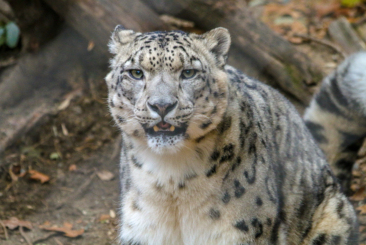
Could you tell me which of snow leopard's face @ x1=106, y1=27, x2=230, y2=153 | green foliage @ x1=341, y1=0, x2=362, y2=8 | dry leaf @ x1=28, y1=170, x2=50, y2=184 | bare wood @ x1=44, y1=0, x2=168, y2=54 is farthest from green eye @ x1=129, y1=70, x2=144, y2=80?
green foliage @ x1=341, y1=0, x2=362, y2=8

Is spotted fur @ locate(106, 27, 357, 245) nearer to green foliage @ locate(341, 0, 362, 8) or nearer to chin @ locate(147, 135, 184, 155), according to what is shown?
chin @ locate(147, 135, 184, 155)

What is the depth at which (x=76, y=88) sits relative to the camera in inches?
226

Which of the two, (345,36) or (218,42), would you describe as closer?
(218,42)

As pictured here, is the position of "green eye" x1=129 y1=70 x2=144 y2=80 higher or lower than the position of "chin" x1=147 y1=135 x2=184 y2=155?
higher

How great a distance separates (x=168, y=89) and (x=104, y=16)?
277cm

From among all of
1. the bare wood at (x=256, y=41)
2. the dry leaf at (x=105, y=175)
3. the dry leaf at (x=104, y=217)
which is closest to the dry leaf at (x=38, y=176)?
the dry leaf at (x=105, y=175)

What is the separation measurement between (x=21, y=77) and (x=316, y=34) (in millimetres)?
4335

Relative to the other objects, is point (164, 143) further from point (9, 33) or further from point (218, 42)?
point (9, 33)

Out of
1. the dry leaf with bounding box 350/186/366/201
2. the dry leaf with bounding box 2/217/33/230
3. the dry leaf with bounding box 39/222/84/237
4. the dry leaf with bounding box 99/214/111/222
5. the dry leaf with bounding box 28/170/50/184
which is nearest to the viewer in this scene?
the dry leaf with bounding box 2/217/33/230

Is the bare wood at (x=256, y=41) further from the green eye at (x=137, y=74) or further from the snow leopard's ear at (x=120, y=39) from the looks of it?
the green eye at (x=137, y=74)

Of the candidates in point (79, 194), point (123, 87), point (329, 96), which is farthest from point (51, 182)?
point (329, 96)

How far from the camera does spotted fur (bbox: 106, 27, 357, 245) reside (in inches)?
107

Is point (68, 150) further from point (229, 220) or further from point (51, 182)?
point (229, 220)

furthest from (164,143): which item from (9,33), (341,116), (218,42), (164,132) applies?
(9,33)
